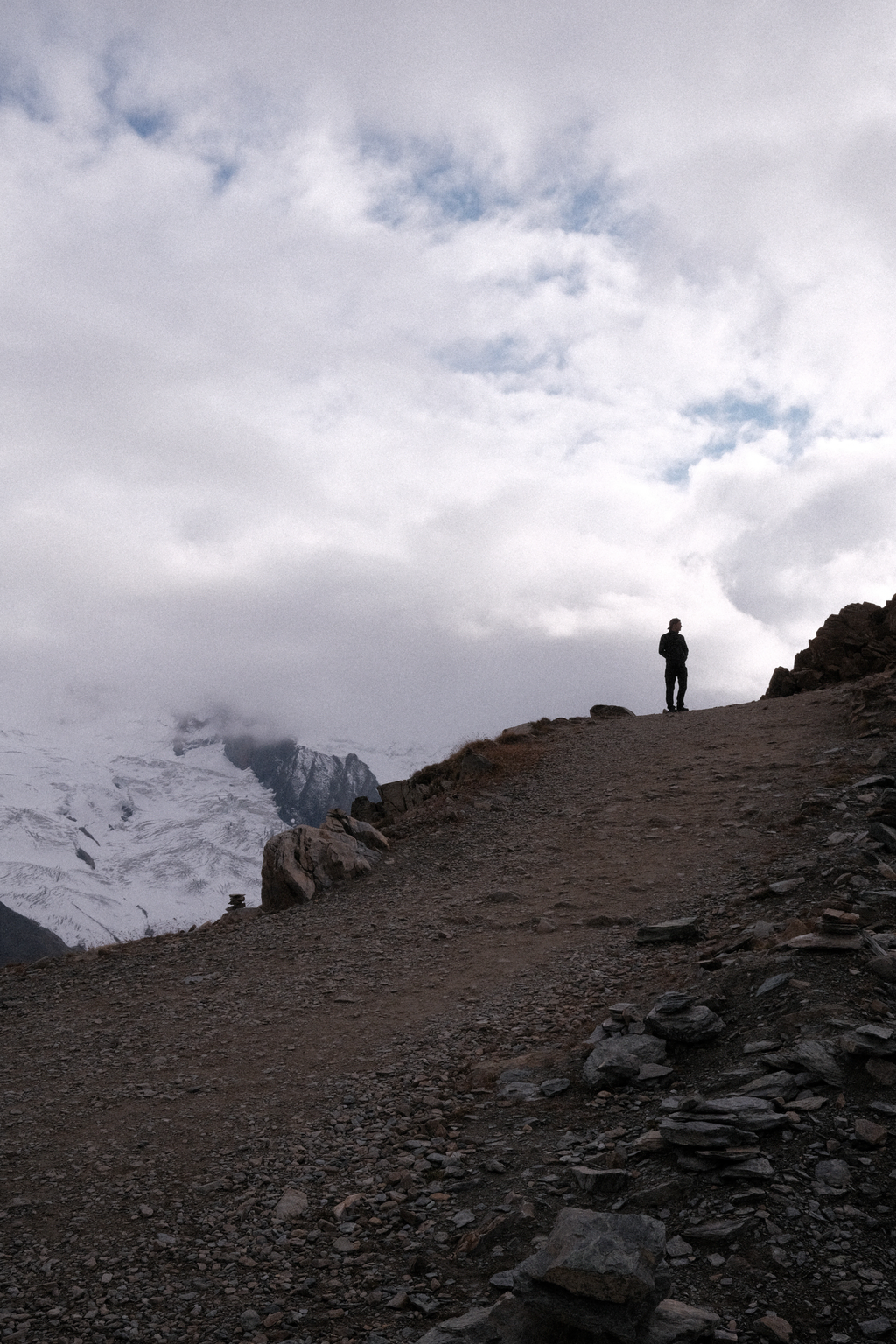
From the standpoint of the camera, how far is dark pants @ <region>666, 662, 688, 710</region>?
92.3 feet

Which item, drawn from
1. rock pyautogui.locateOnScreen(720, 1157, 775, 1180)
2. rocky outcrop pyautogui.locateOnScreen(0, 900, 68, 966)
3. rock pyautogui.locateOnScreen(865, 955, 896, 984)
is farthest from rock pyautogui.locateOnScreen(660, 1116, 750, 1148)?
rocky outcrop pyautogui.locateOnScreen(0, 900, 68, 966)

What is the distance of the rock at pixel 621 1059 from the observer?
693cm

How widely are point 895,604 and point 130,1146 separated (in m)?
26.5

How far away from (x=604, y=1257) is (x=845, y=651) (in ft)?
89.5

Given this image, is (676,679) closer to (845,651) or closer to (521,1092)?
(845,651)

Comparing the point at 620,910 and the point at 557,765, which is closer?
the point at 620,910

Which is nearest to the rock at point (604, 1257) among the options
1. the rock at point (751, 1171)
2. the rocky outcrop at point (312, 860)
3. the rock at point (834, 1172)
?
the rock at point (751, 1171)

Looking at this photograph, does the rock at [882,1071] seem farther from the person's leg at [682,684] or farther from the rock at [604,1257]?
→ the person's leg at [682,684]

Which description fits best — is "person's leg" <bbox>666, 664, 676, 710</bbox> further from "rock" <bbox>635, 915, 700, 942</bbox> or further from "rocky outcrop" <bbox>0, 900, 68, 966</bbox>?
"rocky outcrop" <bbox>0, 900, 68, 966</bbox>

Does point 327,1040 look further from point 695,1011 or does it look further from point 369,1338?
point 369,1338

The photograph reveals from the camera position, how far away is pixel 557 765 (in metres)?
22.1

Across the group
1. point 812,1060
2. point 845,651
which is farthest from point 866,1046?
point 845,651

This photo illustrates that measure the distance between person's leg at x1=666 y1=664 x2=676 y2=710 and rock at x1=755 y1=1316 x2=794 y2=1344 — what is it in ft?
81.8

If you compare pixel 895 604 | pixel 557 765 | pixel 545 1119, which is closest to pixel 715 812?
pixel 557 765
